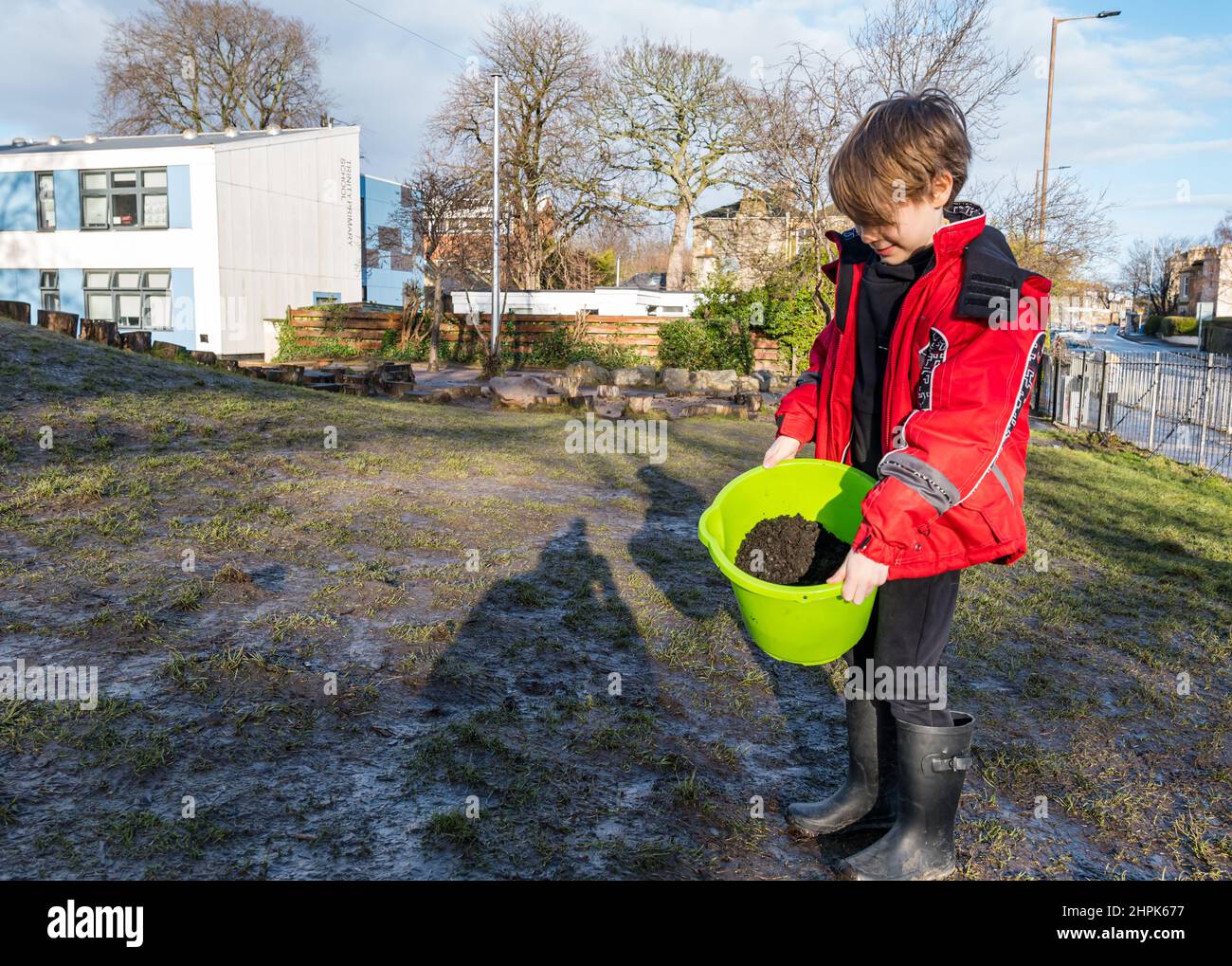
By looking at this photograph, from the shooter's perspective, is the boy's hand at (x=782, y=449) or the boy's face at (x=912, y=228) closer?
the boy's face at (x=912, y=228)

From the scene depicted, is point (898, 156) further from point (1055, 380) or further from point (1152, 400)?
point (1055, 380)

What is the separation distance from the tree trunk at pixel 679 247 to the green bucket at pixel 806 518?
32.9 m

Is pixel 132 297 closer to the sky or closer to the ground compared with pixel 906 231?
closer to the sky

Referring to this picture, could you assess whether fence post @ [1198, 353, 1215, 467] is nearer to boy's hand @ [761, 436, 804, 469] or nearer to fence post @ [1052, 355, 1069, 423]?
fence post @ [1052, 355, 1069, 423]

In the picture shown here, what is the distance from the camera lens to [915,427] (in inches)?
85.7

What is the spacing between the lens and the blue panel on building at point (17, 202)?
27.0 metres

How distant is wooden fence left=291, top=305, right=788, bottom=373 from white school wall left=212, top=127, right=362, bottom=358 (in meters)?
1.49

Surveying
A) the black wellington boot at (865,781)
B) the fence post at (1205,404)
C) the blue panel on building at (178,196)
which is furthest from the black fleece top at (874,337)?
the blue panel on building at (178,196)

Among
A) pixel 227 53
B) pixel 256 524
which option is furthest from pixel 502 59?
pixel 256 524

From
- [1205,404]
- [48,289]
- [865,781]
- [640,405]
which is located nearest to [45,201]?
[48,289]

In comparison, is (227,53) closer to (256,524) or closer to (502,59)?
(502,59)

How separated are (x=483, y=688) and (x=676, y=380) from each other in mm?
15143

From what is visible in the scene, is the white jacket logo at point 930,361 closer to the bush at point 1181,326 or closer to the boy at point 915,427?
the boy at point 915,427
